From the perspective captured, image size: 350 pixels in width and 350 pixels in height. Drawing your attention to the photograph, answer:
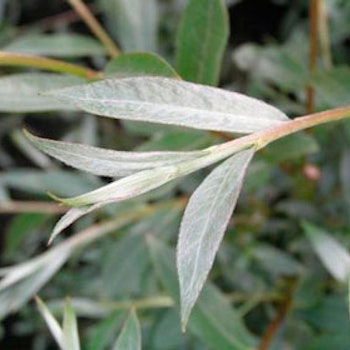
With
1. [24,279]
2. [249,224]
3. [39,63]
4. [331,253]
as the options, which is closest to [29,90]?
[39,63]

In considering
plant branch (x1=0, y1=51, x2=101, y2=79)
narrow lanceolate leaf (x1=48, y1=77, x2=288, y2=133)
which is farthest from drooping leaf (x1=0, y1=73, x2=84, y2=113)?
narrow lanceolate leaf (x1=48, y1=77, x2=288, y2=133)

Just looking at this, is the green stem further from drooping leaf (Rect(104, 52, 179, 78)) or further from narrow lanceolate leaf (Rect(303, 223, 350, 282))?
narrow lanceolate leaf (Rect(303, 223, 350, 282))

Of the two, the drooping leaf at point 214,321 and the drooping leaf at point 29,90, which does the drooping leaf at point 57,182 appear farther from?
the drooping leaf at point 29,90

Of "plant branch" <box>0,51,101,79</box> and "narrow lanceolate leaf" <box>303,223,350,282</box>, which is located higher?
"plant branch" <box>0,51,101,79</box>

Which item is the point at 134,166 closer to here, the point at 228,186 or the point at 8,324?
the point at 228,186

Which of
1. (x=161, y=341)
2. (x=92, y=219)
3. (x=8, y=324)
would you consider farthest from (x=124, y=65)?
(x=8, y=324)

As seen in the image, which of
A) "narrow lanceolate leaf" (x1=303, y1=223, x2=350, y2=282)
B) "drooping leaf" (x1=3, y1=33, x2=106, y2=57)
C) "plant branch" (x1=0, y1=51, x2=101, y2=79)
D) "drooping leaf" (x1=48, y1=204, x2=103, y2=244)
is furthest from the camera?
"drooping leaf" (x1=3, y1=33, x2=106, y2=57)

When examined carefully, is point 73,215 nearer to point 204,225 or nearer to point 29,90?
point 204,225
